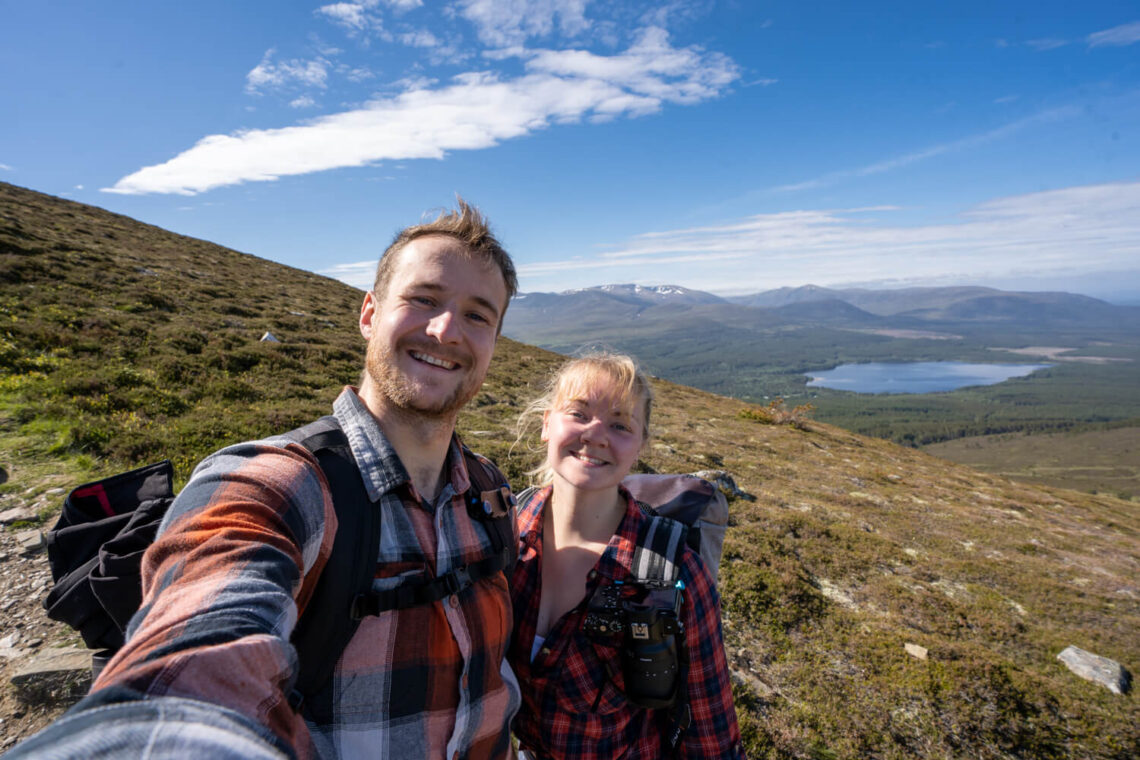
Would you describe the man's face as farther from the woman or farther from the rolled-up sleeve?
the woman

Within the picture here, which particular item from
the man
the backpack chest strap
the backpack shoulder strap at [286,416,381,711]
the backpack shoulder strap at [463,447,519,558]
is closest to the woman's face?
the backpack shoulder strap at [463,447,519,558]

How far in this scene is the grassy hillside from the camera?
5.46 metres

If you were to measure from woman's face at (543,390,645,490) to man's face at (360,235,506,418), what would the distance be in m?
0.85

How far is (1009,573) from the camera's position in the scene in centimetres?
952

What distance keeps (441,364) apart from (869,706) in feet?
20.1

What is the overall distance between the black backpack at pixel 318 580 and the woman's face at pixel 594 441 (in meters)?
0.93

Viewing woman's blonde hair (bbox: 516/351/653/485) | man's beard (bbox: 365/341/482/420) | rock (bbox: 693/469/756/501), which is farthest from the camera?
rock (bbox: 693/469/756/501)

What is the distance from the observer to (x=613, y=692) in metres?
2.84

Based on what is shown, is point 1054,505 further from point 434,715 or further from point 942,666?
point 434,715

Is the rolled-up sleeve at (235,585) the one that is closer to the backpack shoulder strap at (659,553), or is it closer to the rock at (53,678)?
the backpack shoulder strap at (659,553)

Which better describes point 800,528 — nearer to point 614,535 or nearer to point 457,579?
point 614,535

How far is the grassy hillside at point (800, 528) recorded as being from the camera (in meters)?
5.46

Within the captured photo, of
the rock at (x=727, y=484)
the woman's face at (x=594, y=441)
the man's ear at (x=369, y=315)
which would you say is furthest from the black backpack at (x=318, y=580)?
the rock at (x=727, y=484)

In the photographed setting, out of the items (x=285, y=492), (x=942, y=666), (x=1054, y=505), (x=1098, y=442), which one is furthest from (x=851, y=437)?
→ (x=1098, y=442)
